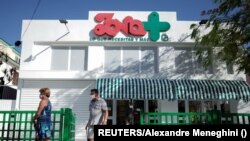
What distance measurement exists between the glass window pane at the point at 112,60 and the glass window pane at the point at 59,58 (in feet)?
7.82

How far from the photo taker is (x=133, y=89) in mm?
15734

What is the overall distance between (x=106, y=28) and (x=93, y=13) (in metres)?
1.34

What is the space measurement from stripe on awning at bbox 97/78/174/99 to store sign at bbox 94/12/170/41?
3.04 metres

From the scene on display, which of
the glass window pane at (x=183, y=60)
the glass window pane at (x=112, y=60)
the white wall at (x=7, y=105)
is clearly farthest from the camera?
the glass window pane at (x=183, y=60)

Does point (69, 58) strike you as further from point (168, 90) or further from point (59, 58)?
point (168, 90)

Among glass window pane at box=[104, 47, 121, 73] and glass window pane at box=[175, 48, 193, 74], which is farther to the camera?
glass window pane at box=[175, 48, 193, 74]

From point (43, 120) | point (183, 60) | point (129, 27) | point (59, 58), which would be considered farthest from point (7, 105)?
point (183, 60)

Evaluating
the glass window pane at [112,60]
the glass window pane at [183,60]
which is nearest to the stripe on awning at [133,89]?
the glass window pane at [112,60]

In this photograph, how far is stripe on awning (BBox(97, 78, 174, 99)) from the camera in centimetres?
1549

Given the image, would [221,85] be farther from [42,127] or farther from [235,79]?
[42,127]

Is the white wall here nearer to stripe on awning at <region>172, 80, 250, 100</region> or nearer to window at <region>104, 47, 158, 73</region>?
window at <region>104, 47, 158, 73</region>

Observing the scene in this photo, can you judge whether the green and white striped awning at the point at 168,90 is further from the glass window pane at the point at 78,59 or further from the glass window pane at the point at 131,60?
the glass window pane at the point at 78,59

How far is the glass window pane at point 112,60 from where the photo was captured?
1773cm

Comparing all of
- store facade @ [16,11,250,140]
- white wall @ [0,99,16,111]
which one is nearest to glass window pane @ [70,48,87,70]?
store facade @ [16,11,250,140]
